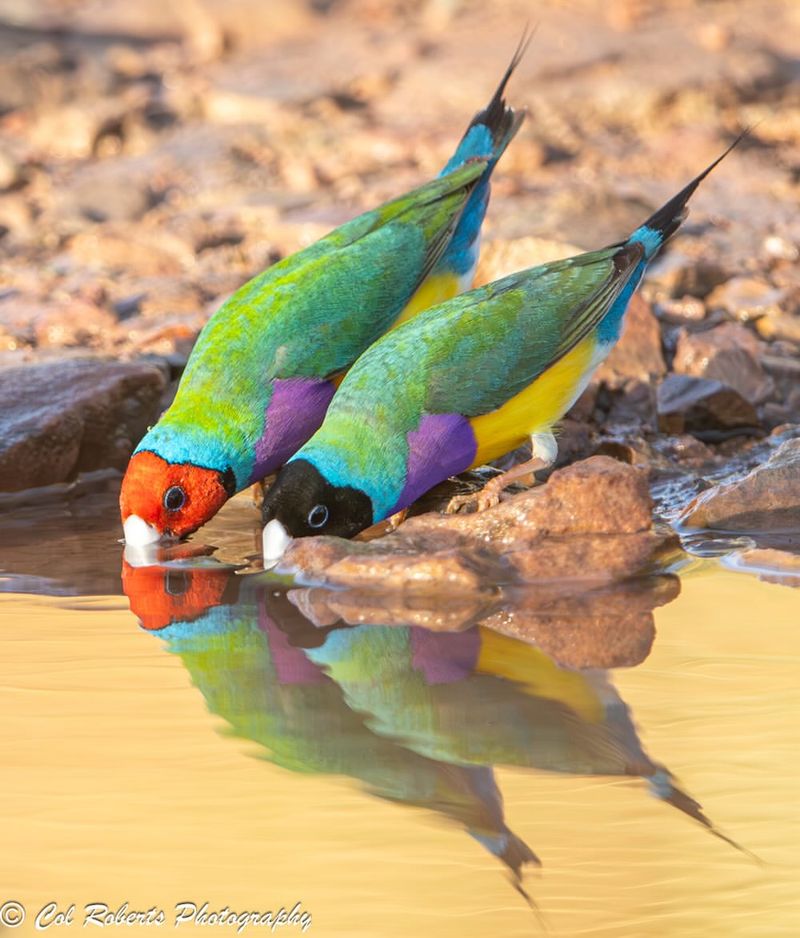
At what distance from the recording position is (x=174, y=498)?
4.50 metres

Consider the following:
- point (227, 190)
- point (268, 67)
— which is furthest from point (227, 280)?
point (268, 67)

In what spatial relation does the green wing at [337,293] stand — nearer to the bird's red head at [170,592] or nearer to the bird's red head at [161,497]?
the bird's red head at [161,497]

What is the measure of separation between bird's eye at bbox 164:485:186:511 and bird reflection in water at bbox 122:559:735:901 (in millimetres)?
168

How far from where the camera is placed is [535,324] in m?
4.64

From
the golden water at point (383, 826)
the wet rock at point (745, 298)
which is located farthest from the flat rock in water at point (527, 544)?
the wet rock at point (745, 298)

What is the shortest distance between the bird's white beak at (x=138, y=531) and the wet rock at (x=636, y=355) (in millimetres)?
2063

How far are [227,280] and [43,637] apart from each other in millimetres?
3488

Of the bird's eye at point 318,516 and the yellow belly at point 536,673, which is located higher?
the bird's eye at point 318,516

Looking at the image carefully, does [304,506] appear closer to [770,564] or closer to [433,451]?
[433,451]

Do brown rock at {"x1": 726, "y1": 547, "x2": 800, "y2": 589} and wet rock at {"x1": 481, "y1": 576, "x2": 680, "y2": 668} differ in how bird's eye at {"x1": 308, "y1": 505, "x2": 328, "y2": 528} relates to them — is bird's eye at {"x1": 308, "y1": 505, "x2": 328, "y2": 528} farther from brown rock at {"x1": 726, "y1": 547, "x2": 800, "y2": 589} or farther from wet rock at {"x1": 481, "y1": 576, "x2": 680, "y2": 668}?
brown rock at {"x1": 726, "y1": 547, "x2": 800, "y2": 589}

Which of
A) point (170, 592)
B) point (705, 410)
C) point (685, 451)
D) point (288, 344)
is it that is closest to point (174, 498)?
point (170, 592)

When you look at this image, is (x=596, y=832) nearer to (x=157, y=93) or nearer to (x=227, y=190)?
(x=227, y=190)

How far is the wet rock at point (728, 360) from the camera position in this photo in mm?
5766

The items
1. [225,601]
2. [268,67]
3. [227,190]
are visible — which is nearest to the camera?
[225,601]
